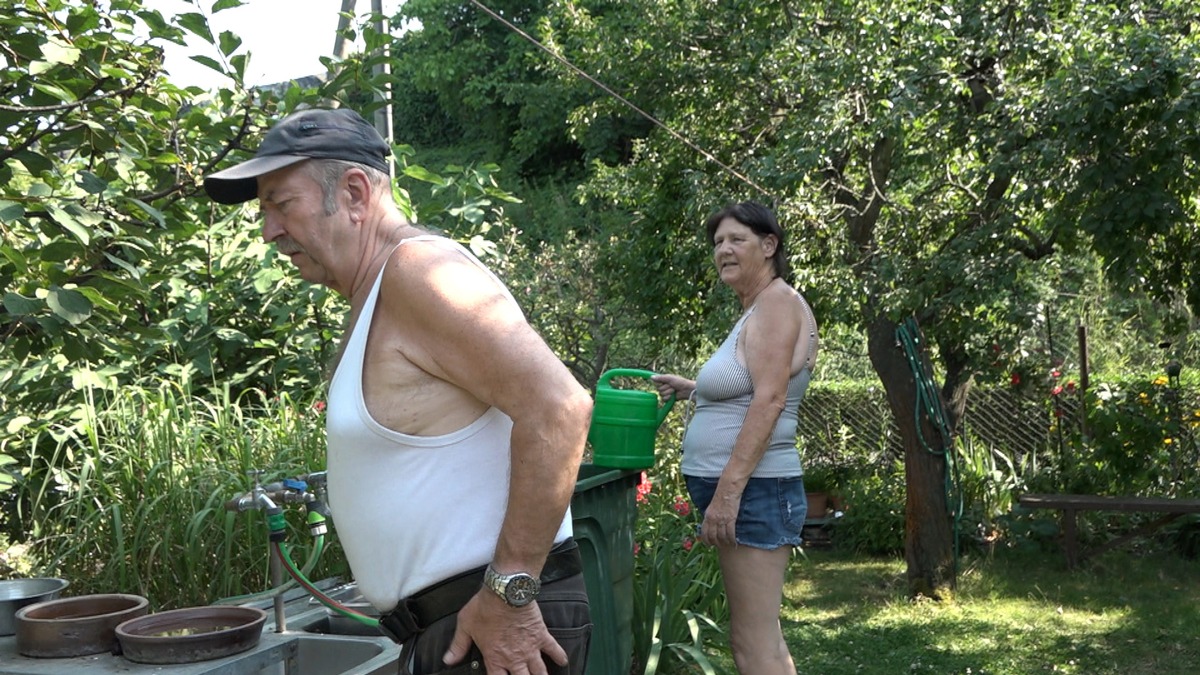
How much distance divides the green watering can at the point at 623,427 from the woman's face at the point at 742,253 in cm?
43

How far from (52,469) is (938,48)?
4.14 m

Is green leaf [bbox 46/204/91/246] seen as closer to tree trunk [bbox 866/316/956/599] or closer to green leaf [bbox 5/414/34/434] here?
green leaf [bbox 5/414/34/434]

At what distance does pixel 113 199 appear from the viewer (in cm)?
395

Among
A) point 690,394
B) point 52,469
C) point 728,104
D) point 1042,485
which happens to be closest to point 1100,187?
point 690,394

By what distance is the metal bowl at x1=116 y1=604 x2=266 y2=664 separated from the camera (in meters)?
2.62

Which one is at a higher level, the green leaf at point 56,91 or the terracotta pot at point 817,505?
the green leaf at point 56,91

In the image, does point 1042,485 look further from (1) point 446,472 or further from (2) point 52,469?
(1) point 446,472

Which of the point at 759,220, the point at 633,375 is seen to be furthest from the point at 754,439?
the point at 759,220

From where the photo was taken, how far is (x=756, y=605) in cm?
369

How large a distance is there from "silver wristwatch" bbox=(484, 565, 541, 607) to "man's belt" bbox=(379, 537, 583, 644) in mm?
49

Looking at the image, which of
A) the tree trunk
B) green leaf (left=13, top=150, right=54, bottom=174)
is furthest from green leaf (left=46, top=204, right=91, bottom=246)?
the tree trunk

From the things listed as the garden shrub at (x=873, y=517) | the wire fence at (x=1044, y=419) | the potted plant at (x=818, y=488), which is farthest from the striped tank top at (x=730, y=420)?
the potted plant at (x=818, y=488)

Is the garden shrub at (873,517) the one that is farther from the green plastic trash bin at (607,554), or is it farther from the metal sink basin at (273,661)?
the metal sink basin at (273,661)

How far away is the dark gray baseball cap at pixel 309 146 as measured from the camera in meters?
1.88
